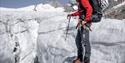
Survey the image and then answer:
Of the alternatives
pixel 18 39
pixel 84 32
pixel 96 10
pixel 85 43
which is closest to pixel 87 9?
Result: pixel 96 10

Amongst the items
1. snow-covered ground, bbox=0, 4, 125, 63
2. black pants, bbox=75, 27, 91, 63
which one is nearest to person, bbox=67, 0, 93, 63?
black pants, bbox=75, 27, 91, 63

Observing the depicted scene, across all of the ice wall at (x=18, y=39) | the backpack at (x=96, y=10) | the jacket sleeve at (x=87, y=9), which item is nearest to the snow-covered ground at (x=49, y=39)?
the ice wall at (x=18, y=39)

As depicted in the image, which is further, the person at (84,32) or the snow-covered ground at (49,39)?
the snow-covered ground at (49,39)

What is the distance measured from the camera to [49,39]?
23.7 ft

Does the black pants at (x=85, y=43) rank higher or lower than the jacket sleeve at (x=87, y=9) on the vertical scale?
lower

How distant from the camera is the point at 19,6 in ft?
33.6

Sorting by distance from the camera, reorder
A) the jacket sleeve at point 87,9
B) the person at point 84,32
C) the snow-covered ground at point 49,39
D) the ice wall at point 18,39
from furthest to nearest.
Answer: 1. the ice wall at point 18,39
2. the snow-covered ground at point 49,39
3. the person at point 84,32
4. the jacket sleeve at point 87,9

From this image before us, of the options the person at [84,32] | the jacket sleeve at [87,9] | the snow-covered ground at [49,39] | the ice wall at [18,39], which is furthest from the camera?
the ice wall at [18,39]

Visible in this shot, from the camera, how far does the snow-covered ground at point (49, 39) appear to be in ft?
20.8

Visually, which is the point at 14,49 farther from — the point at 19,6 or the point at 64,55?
Result: the point at 19,6

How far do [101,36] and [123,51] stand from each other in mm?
490

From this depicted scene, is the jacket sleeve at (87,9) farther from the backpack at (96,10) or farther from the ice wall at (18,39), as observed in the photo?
the ice wall at (18,39)

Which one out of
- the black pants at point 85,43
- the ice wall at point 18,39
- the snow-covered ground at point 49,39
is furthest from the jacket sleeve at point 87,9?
the ice wall at point 18,39

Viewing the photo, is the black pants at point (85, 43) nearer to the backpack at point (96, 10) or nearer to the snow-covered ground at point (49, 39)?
the backpack at point (96, 10)
